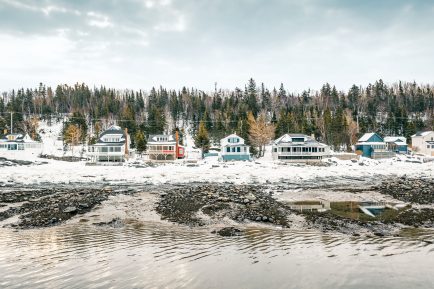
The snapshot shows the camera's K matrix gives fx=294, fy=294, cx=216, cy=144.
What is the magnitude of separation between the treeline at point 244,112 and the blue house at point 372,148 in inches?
321

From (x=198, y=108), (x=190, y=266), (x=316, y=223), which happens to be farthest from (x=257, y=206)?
(x=198, y=108)

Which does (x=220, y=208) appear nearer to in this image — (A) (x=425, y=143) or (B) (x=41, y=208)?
(B) (x=41, y=208)

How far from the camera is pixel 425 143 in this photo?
78938 millimetres

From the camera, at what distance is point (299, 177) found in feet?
115

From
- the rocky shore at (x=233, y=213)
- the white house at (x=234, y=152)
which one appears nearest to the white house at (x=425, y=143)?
the white house at (x=234, y=152)

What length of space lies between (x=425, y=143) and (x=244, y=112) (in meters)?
50.3

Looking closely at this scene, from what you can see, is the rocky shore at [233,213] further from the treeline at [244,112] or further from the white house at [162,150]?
the treeline at [244,112]

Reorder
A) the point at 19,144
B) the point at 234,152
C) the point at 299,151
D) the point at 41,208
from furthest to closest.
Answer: the point at 19,144 → the point at 234,152 → the point at 299,151 → the point at 41,208

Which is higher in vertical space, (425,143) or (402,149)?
(425,143)

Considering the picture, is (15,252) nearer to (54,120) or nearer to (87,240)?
(87,240)

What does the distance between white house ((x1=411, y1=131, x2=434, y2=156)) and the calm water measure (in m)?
81.9

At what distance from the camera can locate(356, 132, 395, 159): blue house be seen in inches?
2606

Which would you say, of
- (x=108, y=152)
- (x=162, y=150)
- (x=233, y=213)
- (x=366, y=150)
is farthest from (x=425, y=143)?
(x=233, y=213)

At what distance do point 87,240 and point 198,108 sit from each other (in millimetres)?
99514
